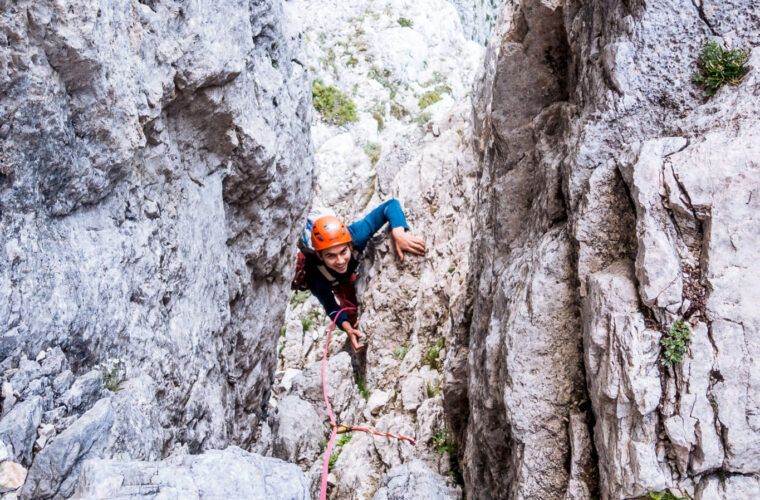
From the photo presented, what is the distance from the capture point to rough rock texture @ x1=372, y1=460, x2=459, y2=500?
5.21 metres

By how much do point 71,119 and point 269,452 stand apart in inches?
248

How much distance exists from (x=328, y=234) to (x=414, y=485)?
4431 mm

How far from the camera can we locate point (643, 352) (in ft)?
9.92

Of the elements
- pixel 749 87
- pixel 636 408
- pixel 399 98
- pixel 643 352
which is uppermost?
pixel 399 98

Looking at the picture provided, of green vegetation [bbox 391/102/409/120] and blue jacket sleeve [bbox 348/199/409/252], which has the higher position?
green vegetation [bbox 391/102/409/120]

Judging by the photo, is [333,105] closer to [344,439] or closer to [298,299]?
[298,299]

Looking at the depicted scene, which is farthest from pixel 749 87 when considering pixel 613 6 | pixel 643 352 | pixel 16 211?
pixel 16 211

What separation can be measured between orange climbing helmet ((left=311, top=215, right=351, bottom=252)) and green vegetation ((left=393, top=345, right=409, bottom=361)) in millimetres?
2054

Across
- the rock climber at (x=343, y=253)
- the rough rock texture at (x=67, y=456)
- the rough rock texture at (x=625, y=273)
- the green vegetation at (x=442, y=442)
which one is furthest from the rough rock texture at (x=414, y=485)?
the rock climber at (x=343, y=253)

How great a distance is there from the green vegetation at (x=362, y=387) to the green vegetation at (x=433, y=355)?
4.84 feet

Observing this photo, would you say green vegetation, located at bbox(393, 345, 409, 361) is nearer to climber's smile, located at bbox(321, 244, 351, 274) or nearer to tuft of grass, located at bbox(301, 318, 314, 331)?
climber's smile, located at bbox(321, 244, 351, 274)

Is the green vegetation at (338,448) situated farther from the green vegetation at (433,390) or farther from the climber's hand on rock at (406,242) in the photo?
the climber's hand on rock at (406,242)

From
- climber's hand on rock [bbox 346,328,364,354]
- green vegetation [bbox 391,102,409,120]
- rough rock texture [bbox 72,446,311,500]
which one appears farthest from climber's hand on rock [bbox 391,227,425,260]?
green vegetation [bbox 391,102,409,120]

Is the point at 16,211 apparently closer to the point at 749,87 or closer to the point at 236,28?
the point at 236,28
